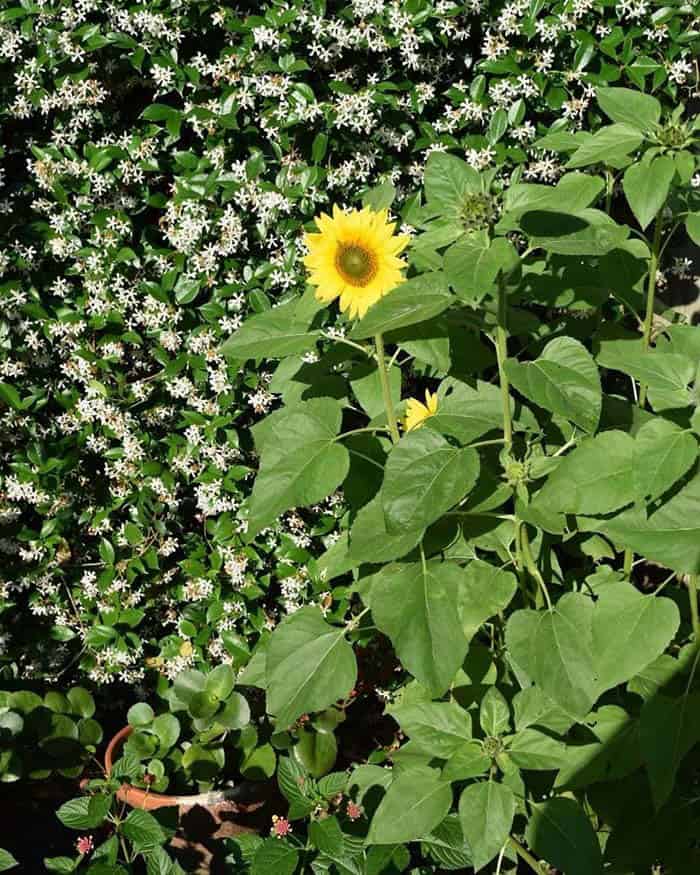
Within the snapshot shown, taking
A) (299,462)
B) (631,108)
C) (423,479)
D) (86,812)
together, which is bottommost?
(86,812)

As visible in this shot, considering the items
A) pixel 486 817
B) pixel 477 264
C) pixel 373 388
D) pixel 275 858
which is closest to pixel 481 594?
pixel 486 817

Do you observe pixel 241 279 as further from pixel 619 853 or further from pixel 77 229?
pixel 619 853

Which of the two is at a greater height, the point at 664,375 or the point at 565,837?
the point at 664,375

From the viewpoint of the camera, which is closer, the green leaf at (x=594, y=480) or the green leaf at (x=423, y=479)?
the green leaf at (x=423, y=479)

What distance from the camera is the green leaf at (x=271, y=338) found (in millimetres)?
1888

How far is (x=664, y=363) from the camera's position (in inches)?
71.5

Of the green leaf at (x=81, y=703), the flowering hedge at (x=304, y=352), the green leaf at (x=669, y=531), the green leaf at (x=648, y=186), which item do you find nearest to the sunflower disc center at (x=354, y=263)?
the flowering hedge at (x=304, y=352)

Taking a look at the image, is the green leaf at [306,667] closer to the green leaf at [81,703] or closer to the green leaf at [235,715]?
the green leaf at [235,715]

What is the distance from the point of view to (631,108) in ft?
6.40

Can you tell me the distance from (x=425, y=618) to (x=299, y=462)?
34 centimetres

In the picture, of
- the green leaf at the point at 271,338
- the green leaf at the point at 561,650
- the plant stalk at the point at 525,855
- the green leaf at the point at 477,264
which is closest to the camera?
the green leaf at the point at 477,264

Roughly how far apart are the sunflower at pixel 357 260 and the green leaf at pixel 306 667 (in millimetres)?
600

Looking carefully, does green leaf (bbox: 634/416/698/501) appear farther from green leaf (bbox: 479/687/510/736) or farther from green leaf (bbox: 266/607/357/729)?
green leaf (bbox: 266/607/357/729)

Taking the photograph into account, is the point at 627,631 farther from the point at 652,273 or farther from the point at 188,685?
the point at 188,685
